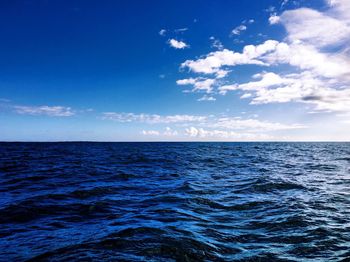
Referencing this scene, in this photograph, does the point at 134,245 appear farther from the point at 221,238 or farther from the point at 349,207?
the point at 349,207

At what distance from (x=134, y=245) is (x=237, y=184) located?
1065cm

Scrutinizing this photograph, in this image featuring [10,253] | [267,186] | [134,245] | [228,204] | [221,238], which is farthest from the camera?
[267,186]

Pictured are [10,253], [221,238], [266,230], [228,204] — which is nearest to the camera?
[10,253]

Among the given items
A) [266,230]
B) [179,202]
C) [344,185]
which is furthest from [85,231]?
[344,185]

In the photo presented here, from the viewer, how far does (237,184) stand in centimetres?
1597

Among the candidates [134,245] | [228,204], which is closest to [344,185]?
[228,204]

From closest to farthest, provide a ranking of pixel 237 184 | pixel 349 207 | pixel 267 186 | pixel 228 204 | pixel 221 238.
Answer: pixel 221 238 < pixel 349 207 < pixel 228 204 < pixel 267 186 < pixel 237 184

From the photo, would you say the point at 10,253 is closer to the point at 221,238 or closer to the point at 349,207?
the point at 221,238

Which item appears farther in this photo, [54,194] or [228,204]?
[54,194]

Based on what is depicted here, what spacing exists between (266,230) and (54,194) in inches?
380

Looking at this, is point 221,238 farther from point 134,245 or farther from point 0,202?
point 0,202

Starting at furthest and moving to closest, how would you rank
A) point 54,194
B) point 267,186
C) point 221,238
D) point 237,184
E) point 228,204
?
point 237,184 → point 267,186 → point 54,194 → point 228,204 → point 221,238

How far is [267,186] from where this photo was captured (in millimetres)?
15008

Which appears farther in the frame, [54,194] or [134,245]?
[54,194]
